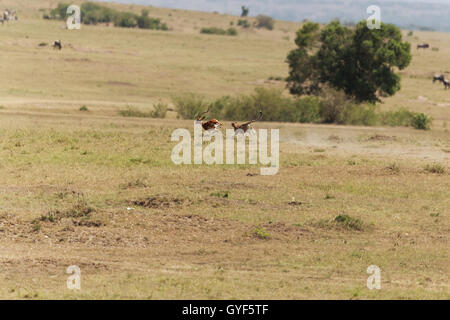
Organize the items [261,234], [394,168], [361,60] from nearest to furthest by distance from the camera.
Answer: [261,234] < [394,168] < [361,60]

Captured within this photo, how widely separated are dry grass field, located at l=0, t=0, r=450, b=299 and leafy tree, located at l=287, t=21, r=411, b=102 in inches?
119

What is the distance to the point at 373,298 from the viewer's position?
9.54 metres

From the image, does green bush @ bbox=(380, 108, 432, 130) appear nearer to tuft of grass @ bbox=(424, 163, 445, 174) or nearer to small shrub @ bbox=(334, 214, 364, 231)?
tuft of grass @ bbox=(424, 163, 445, 174)

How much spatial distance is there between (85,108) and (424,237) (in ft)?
63.7

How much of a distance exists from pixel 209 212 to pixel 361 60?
20126mm

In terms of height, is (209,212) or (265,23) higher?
(265,23)

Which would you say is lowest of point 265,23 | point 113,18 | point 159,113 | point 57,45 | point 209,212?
point 209,212

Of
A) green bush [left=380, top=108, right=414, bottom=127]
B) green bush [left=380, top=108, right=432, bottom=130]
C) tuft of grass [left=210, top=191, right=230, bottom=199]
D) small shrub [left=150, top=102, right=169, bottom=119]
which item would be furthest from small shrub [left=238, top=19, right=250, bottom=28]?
tuft of grass [left=210, top=191, right=230, bottom=199]

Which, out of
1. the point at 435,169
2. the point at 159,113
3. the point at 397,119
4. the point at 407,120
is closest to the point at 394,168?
the point at 435,169

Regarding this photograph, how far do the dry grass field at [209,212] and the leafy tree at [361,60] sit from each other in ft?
9.91

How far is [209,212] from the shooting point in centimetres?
1431

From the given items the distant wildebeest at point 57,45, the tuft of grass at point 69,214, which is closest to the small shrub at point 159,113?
the tuft of grass at point 69,214

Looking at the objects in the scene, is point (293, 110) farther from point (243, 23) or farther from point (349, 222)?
point (243, 23)
